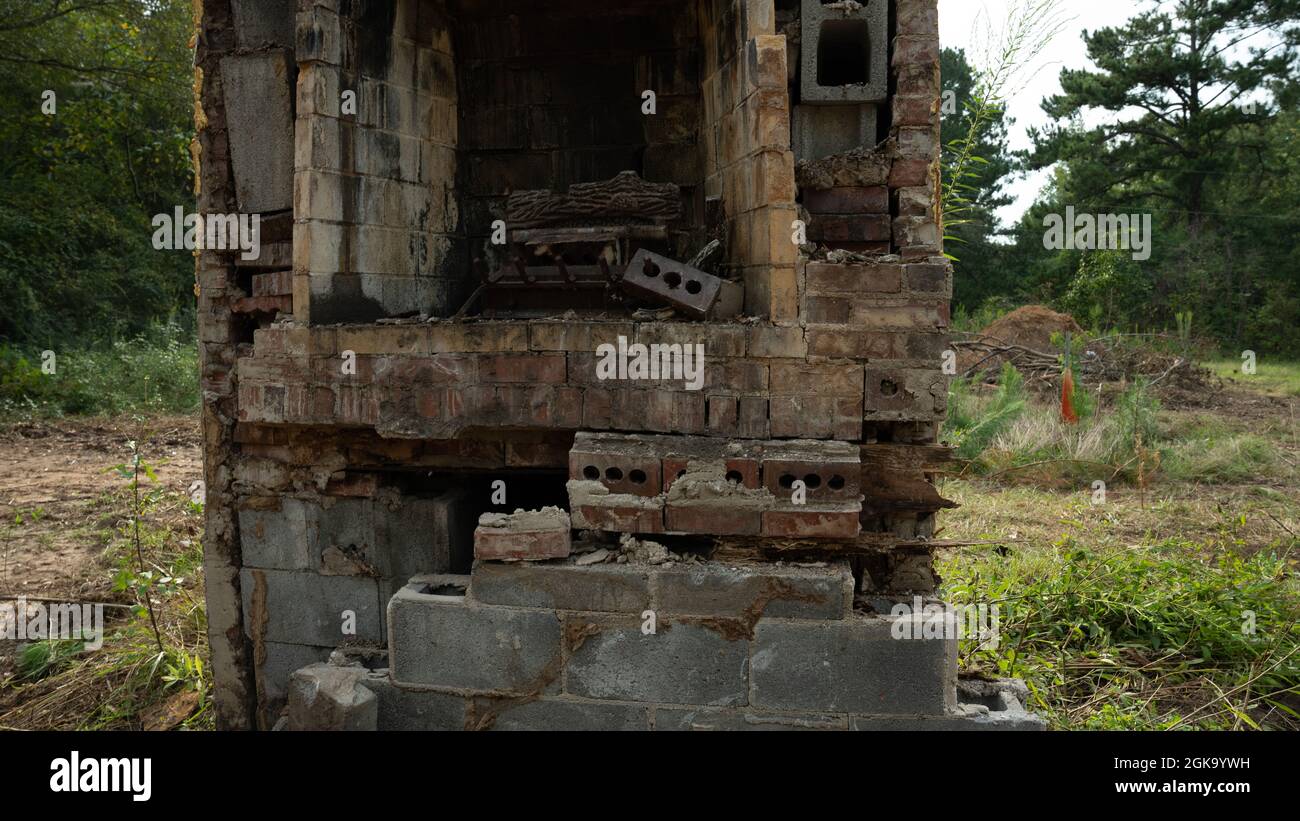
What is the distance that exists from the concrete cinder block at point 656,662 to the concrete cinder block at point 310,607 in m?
1.30

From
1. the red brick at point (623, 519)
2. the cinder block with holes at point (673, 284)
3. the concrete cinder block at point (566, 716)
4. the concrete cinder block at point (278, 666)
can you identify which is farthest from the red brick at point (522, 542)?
the concrete cinder block at point (278, 666)

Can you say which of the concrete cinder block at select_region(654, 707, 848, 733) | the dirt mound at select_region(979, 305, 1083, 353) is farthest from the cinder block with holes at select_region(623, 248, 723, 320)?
the dirt mound at select_region(979, 305, 1083, 353)

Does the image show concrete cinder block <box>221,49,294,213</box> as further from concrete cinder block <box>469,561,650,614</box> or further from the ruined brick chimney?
concrete cinder block <box>469,561,650,614</box>

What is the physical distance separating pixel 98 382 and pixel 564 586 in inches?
488

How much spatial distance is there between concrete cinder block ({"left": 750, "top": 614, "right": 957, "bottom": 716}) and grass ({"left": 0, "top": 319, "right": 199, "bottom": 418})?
1153cm

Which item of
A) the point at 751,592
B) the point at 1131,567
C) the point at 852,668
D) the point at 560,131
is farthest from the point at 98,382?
the point at 1131,567

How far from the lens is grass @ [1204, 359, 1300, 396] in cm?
1488

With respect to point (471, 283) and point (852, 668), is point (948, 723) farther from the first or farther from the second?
point (471, 283)

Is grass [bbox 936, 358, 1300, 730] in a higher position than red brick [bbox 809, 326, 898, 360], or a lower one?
lower

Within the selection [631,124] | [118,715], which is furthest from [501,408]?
[118,715]

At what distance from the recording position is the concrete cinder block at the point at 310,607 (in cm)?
399

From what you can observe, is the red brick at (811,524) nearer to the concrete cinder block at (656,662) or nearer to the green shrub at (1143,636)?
the concrete cinder block at (656,662)
